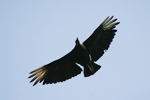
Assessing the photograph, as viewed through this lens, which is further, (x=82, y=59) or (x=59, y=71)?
(x=59, y=71)

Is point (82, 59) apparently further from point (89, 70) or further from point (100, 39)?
point (100, 39)

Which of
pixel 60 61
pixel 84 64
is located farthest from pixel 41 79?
pixel 84 64

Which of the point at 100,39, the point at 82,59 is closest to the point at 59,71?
Result: the point at 82,59

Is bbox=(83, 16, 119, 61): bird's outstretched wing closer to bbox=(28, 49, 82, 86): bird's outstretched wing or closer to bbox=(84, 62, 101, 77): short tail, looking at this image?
bbox=(84, 62, 101, 77): short tail

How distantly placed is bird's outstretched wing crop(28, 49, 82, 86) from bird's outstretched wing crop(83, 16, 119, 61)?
34.6 inches

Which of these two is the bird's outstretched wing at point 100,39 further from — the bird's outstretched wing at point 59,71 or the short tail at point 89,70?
the bird's outstretched wing at point 59,71

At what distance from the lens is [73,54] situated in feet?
31.5

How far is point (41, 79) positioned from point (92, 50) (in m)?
2.33

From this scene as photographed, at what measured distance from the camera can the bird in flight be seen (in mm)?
9461

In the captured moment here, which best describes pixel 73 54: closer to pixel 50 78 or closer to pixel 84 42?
pixel 84 42

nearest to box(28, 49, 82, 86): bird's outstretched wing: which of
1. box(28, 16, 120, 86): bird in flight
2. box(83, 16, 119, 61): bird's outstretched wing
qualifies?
box(28, 16, 120, 86): bird in flight

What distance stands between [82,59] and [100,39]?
1.05 metres

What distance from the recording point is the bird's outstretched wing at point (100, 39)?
372 inches

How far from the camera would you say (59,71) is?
998cm
